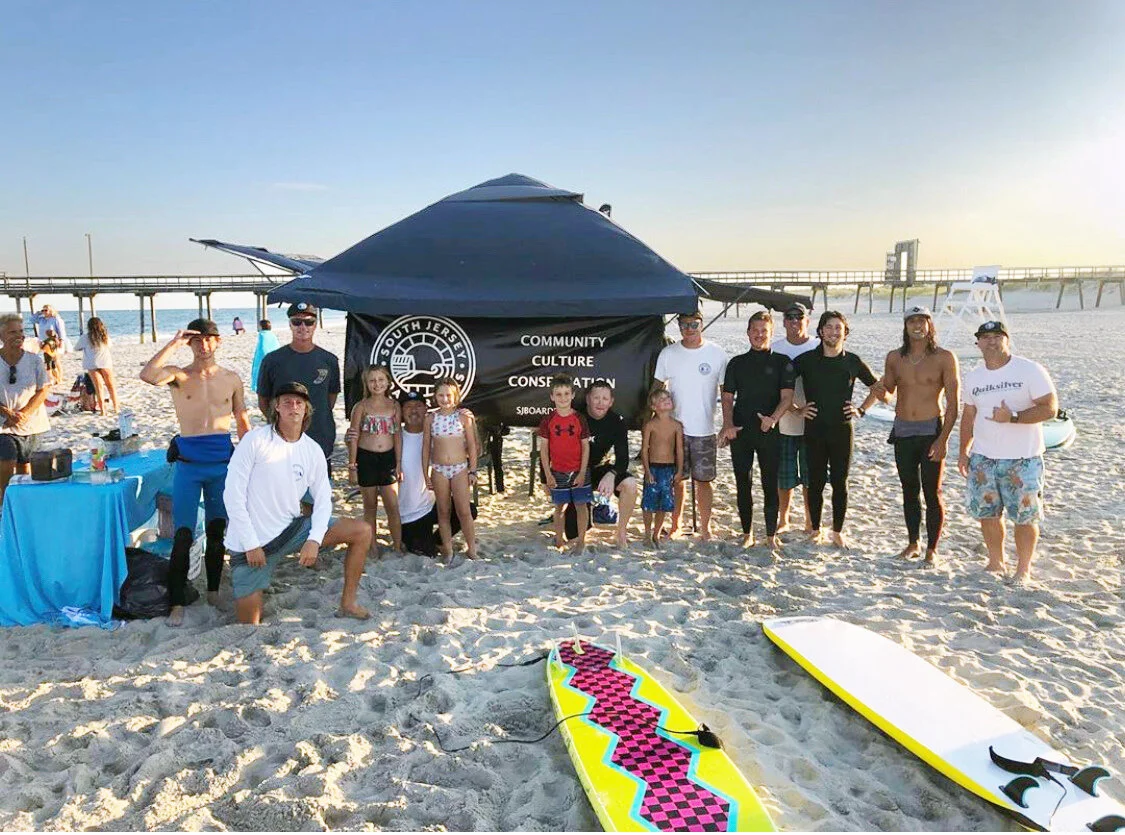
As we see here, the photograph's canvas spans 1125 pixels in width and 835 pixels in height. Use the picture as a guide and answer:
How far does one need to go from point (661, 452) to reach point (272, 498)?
3.15m

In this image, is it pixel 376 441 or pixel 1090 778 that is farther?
pixel 376 441

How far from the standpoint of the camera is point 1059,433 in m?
9.55

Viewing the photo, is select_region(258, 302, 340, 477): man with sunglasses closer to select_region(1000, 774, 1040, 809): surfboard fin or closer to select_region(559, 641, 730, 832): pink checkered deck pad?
select_region(559, 641, 730, 832): pink checkered deck pad

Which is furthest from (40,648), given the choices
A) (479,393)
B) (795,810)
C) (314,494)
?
(795,810)

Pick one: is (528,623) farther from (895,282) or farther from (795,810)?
(895,282)

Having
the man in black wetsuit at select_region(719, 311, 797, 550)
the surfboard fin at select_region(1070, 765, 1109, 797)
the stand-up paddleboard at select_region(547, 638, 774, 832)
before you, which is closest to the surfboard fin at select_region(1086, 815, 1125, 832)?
the surfboard fin at select_region(1070, 765, 1109, 797)

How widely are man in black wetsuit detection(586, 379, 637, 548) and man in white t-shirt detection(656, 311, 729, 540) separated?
0.53m

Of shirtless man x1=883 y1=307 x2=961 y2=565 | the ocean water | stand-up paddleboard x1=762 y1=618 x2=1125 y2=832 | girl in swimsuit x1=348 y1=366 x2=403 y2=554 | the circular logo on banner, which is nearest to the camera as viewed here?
stand-up paddleboard x1=762 y1=618 x2=1125 y2=832

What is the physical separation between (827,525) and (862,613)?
2.02m

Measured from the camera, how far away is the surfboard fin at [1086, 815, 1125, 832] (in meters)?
2.77

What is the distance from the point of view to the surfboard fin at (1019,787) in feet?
9.63

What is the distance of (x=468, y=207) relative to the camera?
7.31 meters

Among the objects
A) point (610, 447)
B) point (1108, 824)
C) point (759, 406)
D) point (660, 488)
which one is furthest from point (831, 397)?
point (1108, 824)

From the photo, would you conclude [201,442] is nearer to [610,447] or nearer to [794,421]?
[610,447]
